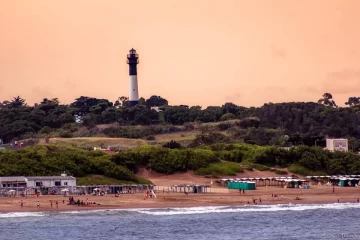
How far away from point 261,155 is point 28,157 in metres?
25.8

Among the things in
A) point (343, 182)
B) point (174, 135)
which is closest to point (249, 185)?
point (343, 182)

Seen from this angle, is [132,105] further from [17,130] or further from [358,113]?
[358,113]

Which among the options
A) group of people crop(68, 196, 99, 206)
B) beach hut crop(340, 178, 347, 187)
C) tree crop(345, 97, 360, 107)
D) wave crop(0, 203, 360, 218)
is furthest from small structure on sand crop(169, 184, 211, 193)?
tree crop(345, 97, 360, 107)

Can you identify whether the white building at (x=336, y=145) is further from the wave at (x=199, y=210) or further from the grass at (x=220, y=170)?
the wave at (x=199, y=210)

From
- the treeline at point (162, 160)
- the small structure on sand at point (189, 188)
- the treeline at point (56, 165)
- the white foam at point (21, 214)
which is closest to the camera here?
the white foam at point (21, 214)

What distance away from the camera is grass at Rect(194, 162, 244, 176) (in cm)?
8219

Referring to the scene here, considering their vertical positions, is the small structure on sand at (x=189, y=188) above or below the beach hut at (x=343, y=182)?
below

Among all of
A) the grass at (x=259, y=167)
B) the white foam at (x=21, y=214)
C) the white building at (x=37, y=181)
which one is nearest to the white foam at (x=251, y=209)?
the white foam at (x=21, y=214)

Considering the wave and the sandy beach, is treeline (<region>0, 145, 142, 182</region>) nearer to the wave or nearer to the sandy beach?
the sandy beach

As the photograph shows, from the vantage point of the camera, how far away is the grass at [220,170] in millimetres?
82188

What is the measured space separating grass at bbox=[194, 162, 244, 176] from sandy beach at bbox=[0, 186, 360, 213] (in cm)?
879

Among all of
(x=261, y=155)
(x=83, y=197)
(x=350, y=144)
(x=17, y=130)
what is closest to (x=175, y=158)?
(x=261, y=155)

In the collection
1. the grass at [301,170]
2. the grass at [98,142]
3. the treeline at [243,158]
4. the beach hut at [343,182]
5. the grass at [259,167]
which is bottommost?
the beach hut at [343,182]

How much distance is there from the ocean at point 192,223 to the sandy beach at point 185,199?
4.99 ft
